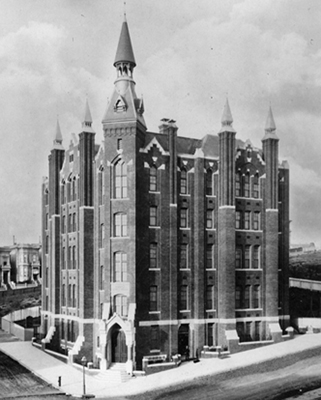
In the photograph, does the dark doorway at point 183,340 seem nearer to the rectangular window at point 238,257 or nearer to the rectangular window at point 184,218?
the rectangular window at point 238,257

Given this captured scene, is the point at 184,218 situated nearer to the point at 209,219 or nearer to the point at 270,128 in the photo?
the point at 209,219

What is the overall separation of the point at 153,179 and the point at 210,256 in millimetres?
9186

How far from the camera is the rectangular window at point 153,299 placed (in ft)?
150

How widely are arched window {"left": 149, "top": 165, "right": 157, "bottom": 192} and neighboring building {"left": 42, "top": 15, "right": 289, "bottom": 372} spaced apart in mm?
94

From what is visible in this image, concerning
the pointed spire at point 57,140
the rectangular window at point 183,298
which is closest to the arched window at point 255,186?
the rectangular window at point 183,298

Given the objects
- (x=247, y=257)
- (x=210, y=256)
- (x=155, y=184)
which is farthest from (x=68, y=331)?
(x=247, y=257)

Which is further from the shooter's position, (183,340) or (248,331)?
(248,331)

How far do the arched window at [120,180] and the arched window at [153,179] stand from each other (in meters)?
2.28

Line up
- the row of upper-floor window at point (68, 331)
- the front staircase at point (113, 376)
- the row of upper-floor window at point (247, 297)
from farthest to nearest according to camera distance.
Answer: the row of upper-floor window at point (68, 331)
the row of upper-floor window at point (247, 297)
the front staircase at point (113, 376)

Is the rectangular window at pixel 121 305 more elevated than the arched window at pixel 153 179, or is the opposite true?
the arched window at pixel 153 179

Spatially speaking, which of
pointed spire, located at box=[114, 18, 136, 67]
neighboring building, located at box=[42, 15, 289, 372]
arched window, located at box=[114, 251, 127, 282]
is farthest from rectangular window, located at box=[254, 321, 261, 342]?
pointed spire, located at box=[114, 18, 136, 67]

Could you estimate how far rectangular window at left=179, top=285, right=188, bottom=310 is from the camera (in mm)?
47562

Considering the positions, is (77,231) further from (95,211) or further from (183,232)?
(183,232)

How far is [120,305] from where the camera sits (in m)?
45.1
